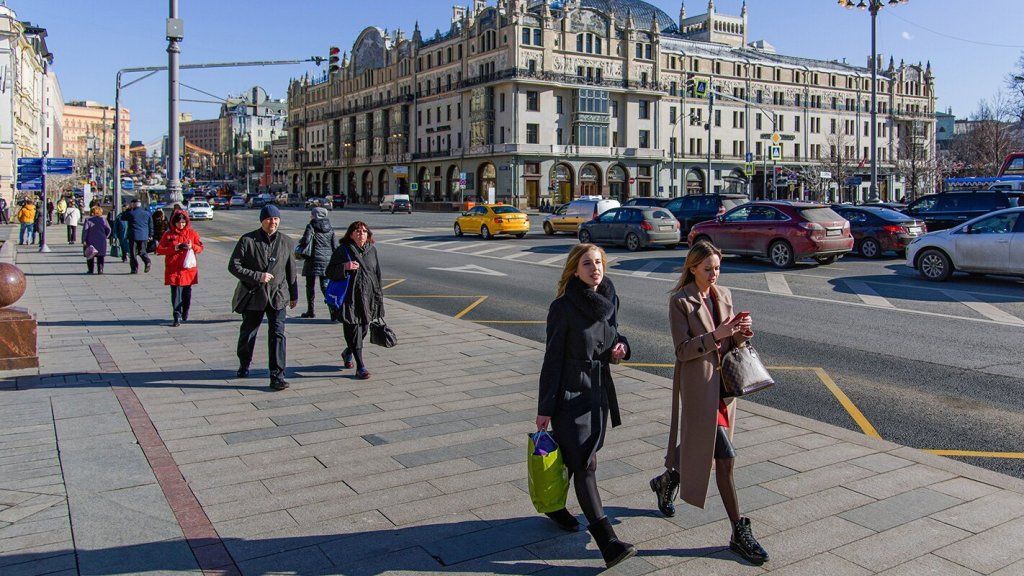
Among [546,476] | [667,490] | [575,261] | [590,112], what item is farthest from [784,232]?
[590,112]

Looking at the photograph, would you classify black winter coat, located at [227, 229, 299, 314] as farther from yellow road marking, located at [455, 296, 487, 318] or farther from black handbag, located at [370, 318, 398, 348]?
yellow road marking, located at [455, 296, 487, 318]

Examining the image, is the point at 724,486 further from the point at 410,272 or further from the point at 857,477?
the point at 410,272

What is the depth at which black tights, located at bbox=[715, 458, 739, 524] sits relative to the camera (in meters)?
4.50

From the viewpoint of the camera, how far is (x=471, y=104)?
81500 mm

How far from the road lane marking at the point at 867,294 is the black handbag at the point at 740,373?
433 inches

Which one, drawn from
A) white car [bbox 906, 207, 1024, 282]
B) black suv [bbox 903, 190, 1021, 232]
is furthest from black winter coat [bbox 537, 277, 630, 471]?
black suv [bbox 903, 190, 1021, 232]

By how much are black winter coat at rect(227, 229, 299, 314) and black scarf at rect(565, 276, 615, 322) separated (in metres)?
4.73

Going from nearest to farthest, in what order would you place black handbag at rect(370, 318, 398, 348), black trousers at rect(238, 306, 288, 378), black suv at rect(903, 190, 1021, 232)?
1. black trousers at rect(238, 306, 288, 378)
2. black handbag at rect(370, 318, 398, 348)
3. black suv at rect(903, 190, 1021, 232)

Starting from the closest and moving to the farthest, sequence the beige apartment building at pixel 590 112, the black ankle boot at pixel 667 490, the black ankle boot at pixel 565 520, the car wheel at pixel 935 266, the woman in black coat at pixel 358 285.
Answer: the black ankle boot at pixel 565 520, the black ankle boot at pixel 667 490, the woman in black coat at pixel 358 285, the car wheel at pixel 935 266, the beige apartment building at pixel 590 112

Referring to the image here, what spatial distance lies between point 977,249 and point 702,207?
1344cm

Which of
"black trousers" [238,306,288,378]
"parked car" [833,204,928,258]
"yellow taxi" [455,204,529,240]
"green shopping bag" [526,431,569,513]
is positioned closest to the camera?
"green shopping bag" [526,431,569,513]

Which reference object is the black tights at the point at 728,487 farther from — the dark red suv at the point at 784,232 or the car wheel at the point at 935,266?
the dark red suv at the point at 784,232

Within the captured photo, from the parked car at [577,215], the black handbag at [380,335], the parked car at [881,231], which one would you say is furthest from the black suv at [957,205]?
the black handbag at [380,335]

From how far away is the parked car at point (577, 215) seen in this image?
3466 centimetres
